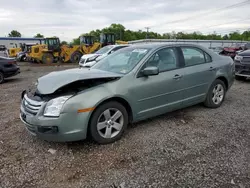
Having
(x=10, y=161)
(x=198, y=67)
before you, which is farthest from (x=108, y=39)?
(x=10, y=161)

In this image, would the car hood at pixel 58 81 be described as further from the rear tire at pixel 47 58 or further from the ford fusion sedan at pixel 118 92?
the rear tire at pixel 47 58

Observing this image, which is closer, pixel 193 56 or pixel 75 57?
pixel 193 56

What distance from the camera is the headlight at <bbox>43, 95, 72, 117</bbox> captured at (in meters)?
2.79

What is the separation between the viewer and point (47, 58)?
18.7 metres

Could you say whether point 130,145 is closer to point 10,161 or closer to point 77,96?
point 77,96

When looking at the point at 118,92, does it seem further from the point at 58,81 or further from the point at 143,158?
the point at 143,158

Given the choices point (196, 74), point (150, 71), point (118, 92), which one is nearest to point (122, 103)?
point (118, 92)

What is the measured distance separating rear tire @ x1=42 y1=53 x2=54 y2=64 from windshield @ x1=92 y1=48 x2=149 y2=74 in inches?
629

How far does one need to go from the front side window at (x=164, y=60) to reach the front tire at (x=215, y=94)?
129 cm

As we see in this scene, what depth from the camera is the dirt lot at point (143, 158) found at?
7.95 ft

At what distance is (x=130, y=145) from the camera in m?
3.21

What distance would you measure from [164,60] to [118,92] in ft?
4.06

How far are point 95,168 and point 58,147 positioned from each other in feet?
2.70

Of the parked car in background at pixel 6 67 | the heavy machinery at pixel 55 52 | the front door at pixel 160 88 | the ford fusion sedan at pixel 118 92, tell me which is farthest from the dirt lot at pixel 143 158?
the heavy machinery at pixel 55 52
